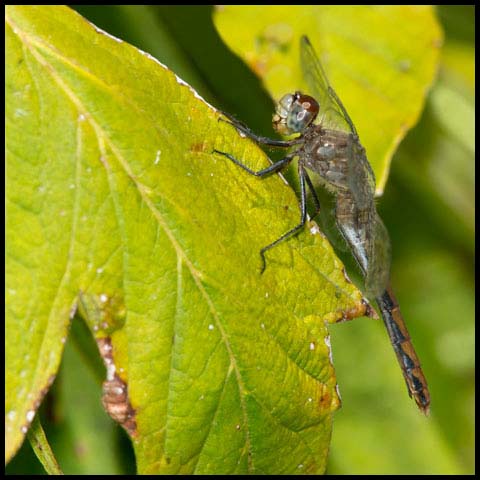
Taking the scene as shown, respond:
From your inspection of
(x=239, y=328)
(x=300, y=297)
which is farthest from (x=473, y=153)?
(x=239, y=328)

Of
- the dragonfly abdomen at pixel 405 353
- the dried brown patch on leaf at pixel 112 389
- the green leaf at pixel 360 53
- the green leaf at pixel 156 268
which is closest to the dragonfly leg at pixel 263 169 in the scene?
the green leaf at pixel 156 268

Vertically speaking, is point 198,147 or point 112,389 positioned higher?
point 198,147

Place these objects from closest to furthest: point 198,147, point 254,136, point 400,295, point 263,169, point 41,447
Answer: point 41,447 < point 198,147 < point 263,169 < point 254,136 < point 400,295

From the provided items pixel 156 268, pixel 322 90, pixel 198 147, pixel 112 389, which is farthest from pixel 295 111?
pixel 112 389

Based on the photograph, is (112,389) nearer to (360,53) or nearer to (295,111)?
(295,111)

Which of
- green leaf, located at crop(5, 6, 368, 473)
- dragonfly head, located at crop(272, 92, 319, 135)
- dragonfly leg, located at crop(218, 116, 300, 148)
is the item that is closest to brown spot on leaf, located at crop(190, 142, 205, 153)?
green leaf, located at crop(5, 6, 368, 473)

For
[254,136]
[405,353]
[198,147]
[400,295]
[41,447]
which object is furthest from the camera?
[400,295]

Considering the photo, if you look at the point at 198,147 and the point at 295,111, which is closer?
the point at 198,147
